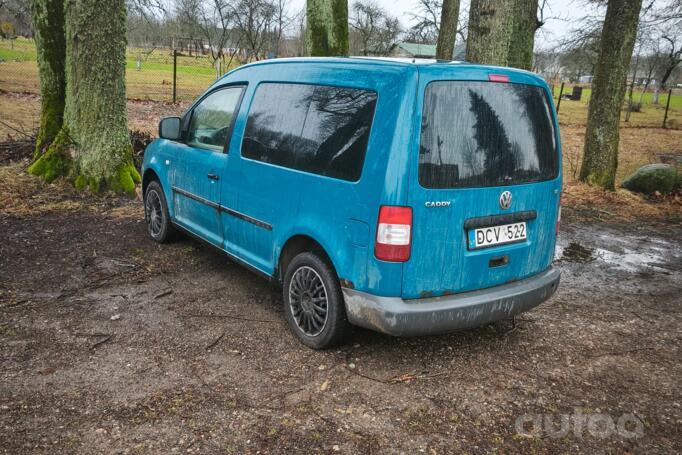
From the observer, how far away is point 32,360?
11.8 feet

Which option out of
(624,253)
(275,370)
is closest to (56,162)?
(275,370)

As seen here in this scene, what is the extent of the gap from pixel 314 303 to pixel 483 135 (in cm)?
158

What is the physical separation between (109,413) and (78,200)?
495cm

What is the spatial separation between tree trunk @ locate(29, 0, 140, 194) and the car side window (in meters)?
2.74

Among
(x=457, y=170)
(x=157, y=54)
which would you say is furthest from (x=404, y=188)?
(x=157, y=54)

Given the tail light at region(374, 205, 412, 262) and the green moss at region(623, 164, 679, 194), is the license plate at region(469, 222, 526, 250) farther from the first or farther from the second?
the green moss at region(623, 164, 679, 194)

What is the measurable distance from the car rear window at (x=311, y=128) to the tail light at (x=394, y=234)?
1.11 feet

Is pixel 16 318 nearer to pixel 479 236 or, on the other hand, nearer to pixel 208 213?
pixel 208 213

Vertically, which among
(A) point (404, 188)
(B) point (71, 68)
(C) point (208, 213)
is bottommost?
(C) point (208, 213)

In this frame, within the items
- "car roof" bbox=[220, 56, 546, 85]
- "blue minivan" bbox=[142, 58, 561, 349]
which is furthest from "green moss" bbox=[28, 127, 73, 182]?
"car roof" bbox=[220, 56, 546, 85]

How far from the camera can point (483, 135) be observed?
3438mm

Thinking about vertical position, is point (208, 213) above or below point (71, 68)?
below

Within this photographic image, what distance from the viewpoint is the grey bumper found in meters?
3.29

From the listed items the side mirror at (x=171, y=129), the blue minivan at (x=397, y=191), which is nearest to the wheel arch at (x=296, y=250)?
the blue minivan at (x=397, y=191)
